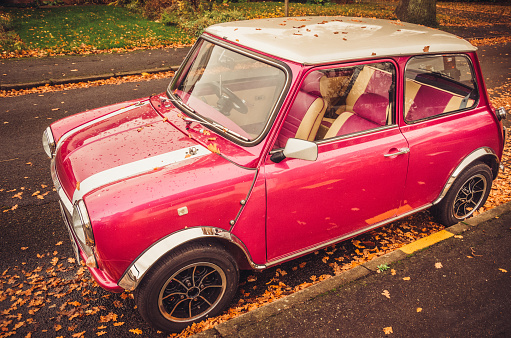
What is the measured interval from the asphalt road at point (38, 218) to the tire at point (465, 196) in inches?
119

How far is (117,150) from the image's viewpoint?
109 inches

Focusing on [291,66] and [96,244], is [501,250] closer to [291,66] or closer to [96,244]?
[291,66]

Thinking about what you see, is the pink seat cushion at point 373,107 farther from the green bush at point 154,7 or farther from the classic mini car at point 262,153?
the green bush at point 154,7

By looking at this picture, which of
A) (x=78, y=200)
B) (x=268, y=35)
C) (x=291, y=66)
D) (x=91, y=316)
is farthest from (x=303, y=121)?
(x=91, y=316)

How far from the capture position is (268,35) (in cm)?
307

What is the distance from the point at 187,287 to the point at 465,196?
305 centimetres

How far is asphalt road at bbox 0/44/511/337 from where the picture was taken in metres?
2.92

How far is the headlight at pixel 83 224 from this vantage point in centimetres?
228

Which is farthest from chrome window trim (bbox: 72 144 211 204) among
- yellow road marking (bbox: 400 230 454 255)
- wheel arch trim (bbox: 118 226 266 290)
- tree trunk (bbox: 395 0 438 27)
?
tree trunk (bbox: 395 0 438 27)

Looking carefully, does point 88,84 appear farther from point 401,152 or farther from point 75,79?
point 401,152

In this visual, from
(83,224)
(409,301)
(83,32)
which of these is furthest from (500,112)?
(83,32)

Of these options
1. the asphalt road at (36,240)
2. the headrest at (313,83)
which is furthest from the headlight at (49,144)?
the headrest at (313,83)

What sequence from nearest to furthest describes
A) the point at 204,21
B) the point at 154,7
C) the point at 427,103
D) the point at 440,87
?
the point at 427,103, the point at 440,87, the point at 204,21, the point at 154,7

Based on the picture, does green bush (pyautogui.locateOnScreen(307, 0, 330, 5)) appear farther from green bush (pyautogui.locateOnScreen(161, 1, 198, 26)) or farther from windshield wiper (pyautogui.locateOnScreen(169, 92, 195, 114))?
windshield wiper (pyautogui.locateOnScreen(169, 92, 195, 114))
